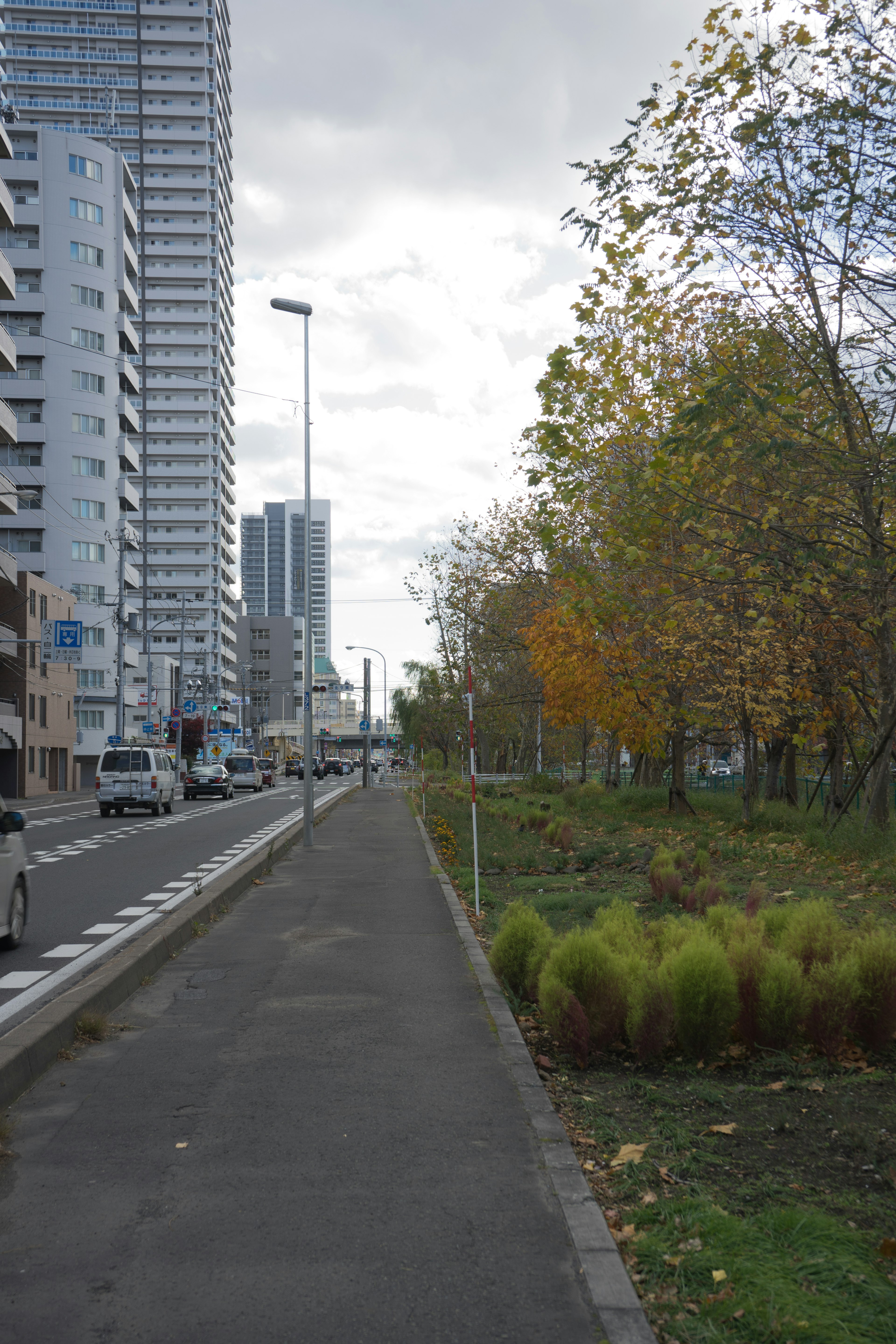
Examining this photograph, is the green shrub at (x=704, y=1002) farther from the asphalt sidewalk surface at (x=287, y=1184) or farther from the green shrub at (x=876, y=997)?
the asphalt sidewalk surface at (x=287, y=1184)

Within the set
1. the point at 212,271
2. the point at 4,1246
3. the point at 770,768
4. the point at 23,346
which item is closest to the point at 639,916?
the point at 4,1246

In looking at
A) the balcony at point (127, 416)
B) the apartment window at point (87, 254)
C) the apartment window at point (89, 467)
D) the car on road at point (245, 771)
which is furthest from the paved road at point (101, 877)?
the apartment window at point (87, 254)

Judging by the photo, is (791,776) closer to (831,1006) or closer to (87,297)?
(831,1006)

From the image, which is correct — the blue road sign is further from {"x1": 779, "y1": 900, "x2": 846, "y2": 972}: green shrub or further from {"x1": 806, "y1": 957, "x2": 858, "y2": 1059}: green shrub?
{"x1": 806, "y1": 957, "x2": 858, "y2": 1059}: green shrub

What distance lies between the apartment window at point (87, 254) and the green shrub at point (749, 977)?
77.5 m

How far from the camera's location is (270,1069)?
19.8 ft

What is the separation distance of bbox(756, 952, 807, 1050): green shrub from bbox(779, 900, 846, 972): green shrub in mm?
249

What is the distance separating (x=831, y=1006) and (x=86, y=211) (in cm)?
8052

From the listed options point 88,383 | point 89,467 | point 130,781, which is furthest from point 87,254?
point 130,781

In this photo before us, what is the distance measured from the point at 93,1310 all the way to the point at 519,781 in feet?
153

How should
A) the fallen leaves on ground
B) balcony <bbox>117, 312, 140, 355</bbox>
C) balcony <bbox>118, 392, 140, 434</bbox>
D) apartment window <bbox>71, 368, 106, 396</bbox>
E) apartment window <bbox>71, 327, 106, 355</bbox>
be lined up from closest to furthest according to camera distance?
1. the fallen leaves on ground
2. apartment window <bbox>71, 368, 106, 396</bbox>
3. apartment window <bbox>71, 327, 106, 355</bbox>
4. balcony <bbox>118, 392, 140, 434</bbox>
5. balcony <bbox>117, 312, 140, 355</bbox>

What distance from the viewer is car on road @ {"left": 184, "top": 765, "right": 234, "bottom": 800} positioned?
4812 centimetres

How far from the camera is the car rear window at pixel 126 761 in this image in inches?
1318

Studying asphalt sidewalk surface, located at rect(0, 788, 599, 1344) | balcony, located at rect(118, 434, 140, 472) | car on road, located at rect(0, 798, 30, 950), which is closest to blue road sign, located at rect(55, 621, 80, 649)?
balcony, located at rect(118, 434, 140, 472)
